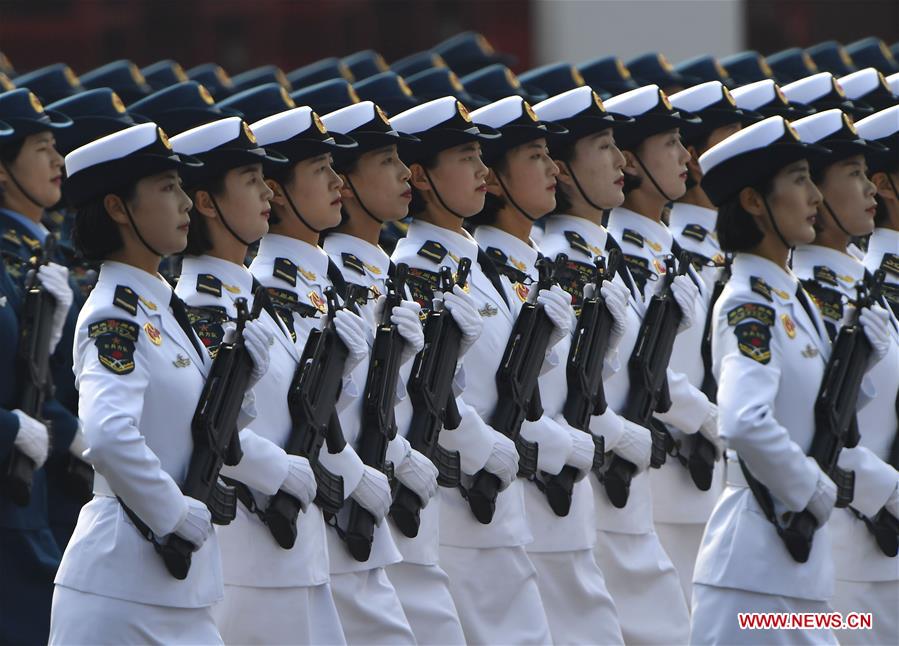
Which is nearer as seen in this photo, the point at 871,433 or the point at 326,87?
the point at 871,433

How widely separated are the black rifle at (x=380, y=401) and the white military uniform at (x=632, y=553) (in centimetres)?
148

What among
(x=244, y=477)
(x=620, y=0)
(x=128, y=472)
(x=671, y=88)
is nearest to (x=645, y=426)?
(x=244, y=477)

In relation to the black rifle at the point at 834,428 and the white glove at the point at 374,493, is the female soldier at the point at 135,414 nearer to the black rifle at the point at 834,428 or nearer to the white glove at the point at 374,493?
the white glove at the point at 374,493

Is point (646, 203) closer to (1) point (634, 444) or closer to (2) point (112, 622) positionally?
(1) point (634, 444)

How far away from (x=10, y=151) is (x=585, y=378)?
239 cm

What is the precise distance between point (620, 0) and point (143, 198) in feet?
52.3

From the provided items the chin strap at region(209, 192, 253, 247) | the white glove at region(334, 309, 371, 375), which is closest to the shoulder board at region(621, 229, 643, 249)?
the white glove at region(334, 309, 371, 375)

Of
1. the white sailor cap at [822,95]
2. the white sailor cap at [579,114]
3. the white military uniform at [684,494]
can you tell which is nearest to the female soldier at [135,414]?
the white sailor cap at [579,114]

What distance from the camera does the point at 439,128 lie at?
848 cm

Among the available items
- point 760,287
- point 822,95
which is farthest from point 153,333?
point 822,95

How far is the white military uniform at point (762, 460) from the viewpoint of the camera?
6660 mm

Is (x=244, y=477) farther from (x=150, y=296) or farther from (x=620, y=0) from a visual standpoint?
(x=620, y=0)

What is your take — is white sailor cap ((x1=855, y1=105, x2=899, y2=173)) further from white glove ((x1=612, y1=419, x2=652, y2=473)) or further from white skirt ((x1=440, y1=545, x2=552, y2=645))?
white skirt ((x1=440, y1=545, x2=552, y2=645))

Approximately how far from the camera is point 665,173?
31.1 feet
